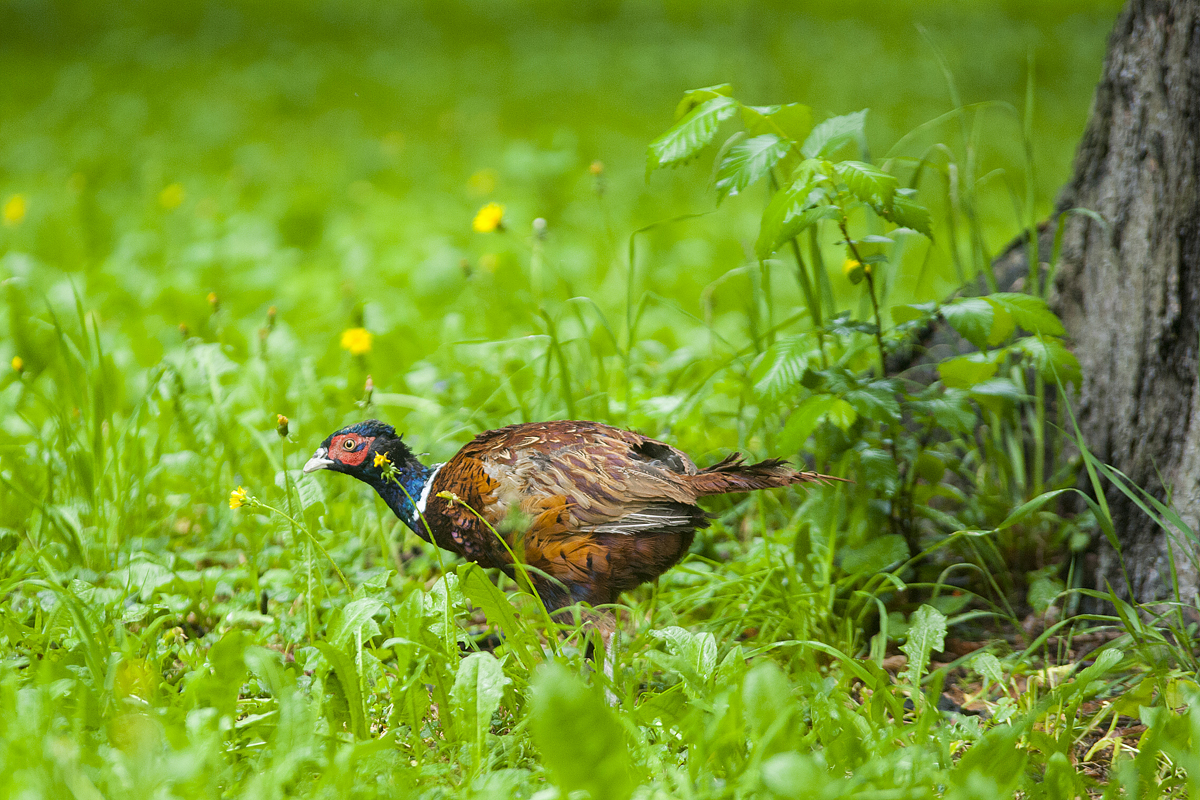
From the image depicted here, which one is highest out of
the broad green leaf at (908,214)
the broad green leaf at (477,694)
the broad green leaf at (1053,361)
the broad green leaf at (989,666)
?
the broad green leaf at (908,214)

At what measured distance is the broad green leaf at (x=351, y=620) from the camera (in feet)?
6.35

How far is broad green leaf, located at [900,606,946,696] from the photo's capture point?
79.7 inches

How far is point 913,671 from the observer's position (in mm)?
2008

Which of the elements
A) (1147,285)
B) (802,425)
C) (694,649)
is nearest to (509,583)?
(694,649)

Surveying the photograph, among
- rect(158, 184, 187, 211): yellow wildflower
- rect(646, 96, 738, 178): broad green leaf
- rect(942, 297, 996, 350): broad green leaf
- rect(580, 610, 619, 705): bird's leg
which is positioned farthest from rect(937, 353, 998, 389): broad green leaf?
rect(158, 184, 187, 211): yellow wildflower

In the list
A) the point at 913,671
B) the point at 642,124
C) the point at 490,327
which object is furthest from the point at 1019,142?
the point at 913,671

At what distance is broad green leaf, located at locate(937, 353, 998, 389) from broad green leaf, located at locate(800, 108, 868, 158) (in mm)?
625

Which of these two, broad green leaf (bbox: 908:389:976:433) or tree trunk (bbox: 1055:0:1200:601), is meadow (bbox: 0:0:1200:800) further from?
tree trunk (bbox: 1055:0:1200:601)

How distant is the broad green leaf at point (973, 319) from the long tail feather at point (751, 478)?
0.42m

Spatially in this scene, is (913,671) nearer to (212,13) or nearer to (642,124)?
(642,124)

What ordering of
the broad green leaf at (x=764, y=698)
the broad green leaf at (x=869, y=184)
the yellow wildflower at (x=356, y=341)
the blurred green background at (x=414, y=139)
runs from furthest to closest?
the blurred green background at (x=414, y=139)
the yellow wildflower at (x=356, y=341)
the broad green leaf at (x=869, y=184)
the broad green leaf at (x=764, y=698)

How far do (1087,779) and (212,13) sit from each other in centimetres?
1298

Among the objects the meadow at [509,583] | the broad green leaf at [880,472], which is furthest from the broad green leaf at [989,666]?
the broad green leaf at [880,472]

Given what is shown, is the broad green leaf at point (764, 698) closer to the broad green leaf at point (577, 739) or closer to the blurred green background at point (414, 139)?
the broad green leaf at point (577, 739)
